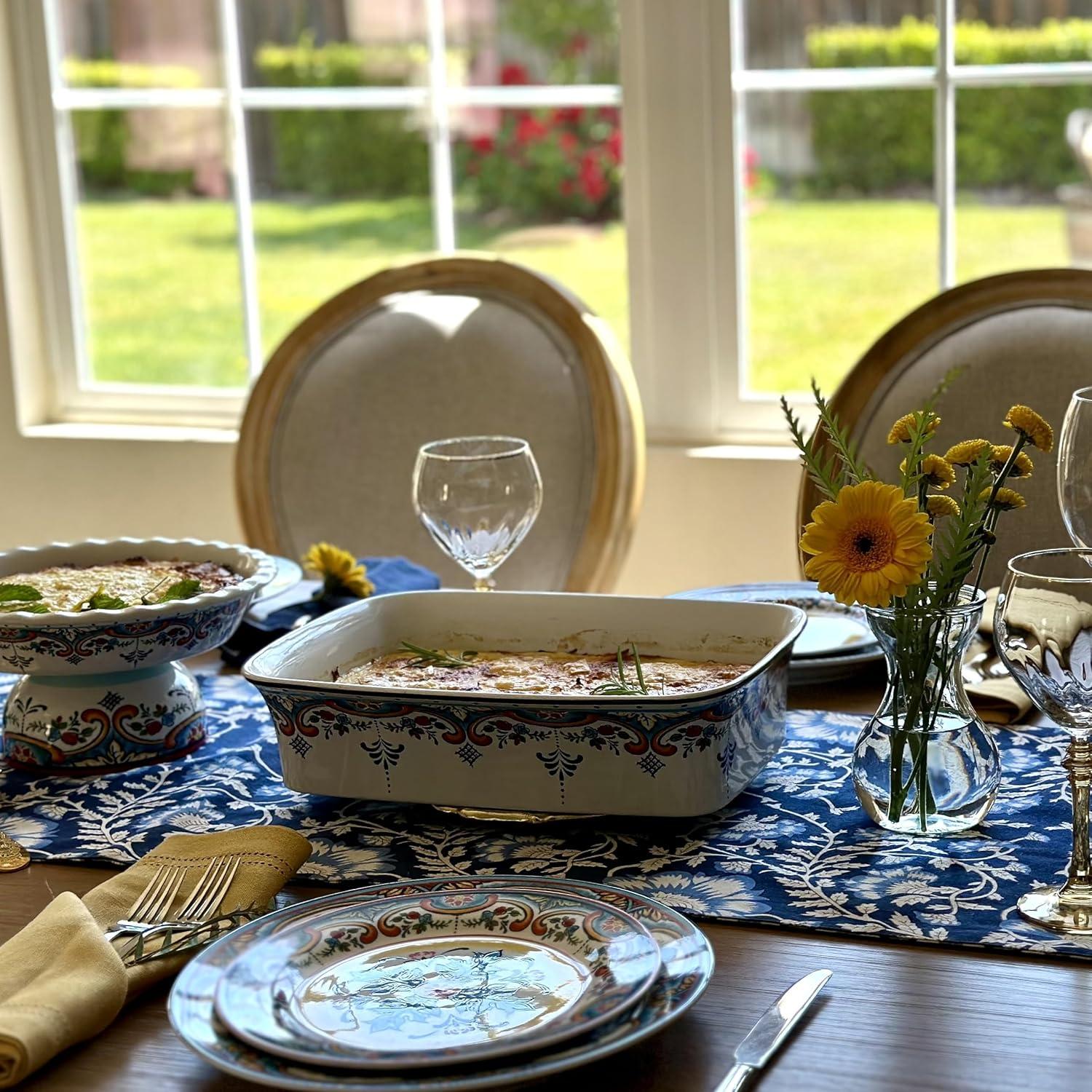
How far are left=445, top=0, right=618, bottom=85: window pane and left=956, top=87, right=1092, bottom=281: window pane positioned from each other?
0.67 metres

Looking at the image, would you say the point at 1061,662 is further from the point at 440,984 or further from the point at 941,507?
the point at 440,984

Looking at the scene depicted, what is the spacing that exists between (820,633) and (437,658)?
36 cm

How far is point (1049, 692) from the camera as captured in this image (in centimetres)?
80

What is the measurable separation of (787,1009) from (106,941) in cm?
34

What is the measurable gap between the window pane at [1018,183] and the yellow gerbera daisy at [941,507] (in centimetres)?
145

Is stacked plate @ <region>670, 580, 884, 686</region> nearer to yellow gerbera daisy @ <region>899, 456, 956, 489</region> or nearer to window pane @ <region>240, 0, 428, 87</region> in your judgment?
yellow gerbera daisy @ <region>899, 456, 956, 489</region>

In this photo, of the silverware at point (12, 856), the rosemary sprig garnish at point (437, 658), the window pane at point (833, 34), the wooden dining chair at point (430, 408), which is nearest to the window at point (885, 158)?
the window pane at point (833, 34)

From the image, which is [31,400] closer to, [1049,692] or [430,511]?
[430,511]

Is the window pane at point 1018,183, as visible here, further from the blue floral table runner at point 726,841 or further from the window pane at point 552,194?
the blue floral table runner at point 726,841

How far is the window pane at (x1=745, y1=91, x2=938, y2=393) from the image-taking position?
245 cm

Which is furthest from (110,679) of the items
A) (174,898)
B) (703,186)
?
(703,186)

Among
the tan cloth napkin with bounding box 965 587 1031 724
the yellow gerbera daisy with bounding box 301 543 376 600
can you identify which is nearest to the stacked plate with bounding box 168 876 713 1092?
the tan cloth napkin with bounding box 965 587 1031 724

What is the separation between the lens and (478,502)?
125 centimetres

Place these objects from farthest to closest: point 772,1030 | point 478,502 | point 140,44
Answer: point 140,44 < point 478,502 < point 772,1030
